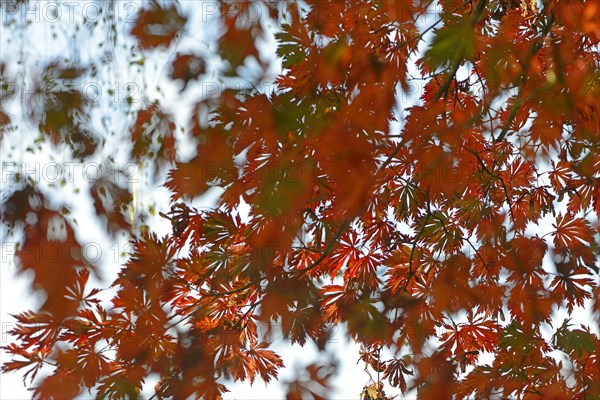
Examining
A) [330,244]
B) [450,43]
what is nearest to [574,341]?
[330,244]

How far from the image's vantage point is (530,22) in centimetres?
329

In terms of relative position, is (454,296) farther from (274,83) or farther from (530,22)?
(530,22)

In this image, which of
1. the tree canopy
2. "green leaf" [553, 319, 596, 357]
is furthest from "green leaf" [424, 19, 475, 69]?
"green leaf" [553, 319, 596, 357]

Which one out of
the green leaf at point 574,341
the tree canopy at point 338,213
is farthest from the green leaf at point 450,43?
the green leaf at point 574,341

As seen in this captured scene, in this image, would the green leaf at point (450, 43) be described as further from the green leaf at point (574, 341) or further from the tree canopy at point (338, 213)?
the green leaf at point (574, 341)

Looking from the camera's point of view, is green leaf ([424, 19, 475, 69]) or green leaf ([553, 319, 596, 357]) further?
green leaf ([553, 319, 596, 357])

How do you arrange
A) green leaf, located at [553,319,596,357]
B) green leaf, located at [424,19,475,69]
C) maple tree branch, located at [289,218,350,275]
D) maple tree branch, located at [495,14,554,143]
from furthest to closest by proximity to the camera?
green leaf, located at [553,319,596,357] → maple tree branch, located at [495,14,554,143] → maple tree branch, located at [289,218,350,275] → green leaf, located at [424,19,475,69]

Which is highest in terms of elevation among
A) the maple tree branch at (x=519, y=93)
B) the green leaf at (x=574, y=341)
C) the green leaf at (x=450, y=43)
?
the maple tree branch at (x=519, y=93)

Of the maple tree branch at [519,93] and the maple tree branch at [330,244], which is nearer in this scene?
the maple tree branch at [330,244]

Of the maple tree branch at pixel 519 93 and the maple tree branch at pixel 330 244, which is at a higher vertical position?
the maple tree branch at pixel 519 93

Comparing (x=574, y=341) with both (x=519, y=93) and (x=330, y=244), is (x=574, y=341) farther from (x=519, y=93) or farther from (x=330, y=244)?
(x=330, y=244)

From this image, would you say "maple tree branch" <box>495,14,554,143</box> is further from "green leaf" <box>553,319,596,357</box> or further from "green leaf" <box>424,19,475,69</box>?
"green leaf" <box>553,319,596,357</box>

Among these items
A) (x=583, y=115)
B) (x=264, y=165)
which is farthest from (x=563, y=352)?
(x=264, y=165)

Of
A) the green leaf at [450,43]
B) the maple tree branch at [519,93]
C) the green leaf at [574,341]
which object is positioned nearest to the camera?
the green leaf at [450,43]
